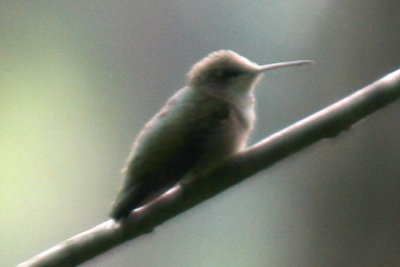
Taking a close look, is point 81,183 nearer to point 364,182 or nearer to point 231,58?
point 364,182

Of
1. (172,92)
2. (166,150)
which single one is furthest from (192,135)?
(172,92)

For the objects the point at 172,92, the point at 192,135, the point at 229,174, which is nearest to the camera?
the point at 229,174

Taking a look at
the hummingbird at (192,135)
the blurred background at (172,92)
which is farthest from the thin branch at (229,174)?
the blurred background at (172,92)

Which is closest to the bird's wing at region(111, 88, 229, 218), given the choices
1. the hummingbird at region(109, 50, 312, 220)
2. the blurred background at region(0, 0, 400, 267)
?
the hummingbird at region(109, 50, 312, 220)

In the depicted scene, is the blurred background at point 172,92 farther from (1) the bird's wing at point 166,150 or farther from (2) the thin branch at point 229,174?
(2) the thin branch at point 229,174

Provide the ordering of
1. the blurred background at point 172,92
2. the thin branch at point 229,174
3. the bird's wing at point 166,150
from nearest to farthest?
the thin branch at point 229,174, the bird's wing at point 166,150, the blurred background at point 172,92

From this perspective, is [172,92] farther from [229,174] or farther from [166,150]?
[229,174]
